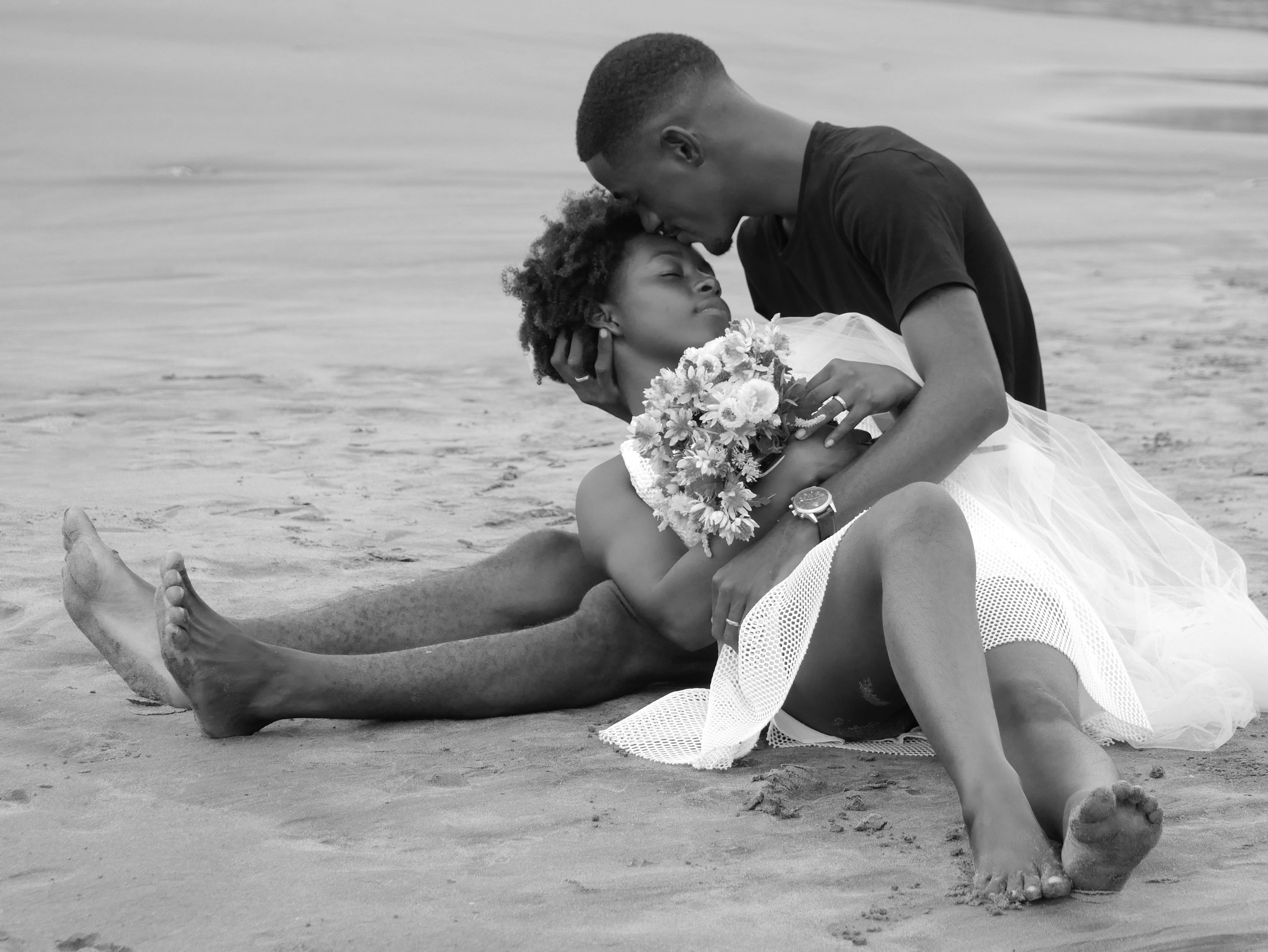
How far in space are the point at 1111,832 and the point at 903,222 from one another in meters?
1.54

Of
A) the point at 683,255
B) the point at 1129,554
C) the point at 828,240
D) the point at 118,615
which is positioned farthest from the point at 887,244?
the point at 118,615

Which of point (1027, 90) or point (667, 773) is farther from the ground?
point (1027, 90)

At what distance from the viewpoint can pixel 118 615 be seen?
3854 mm

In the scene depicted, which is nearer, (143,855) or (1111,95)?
(143,855)

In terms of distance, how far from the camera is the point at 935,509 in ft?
10.2

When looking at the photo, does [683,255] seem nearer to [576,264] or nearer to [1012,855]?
[576,264]

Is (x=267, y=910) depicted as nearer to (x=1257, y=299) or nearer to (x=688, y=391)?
(x=688, y=391)

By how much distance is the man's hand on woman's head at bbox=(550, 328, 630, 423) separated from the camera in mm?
4203

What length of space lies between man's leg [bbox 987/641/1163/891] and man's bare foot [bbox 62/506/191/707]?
1.90 meters

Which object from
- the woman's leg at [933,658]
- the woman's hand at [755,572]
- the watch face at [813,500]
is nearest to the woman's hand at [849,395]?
the watch face at [813,500]

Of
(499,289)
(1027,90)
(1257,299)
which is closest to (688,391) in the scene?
(499,289)

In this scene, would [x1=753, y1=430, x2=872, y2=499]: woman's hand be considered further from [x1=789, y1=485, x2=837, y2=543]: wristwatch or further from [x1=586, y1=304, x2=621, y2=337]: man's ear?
[x1=586, y1=304, x2=621, y2=337]: man's ear

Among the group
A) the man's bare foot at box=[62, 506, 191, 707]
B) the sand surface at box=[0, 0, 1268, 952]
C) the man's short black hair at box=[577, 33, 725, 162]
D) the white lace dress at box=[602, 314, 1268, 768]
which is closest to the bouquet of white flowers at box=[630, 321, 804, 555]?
the white lace dress at box=[602, 314, 1268, 768]

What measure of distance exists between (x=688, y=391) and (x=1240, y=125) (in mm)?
16633
